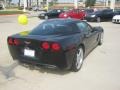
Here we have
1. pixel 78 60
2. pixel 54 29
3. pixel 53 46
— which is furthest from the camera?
pixel 54 29

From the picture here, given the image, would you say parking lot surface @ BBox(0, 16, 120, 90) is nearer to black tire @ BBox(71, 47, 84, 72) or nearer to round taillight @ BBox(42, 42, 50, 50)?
black tire @ BBox(71, 47, 84, 72)

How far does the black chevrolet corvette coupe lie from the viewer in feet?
17.6

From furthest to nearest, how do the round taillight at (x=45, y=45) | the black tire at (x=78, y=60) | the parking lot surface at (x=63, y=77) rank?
the black tire at (x=78, y=60), the round taillight at (x=45, y=45), the parking lot surface at (x=63, y=77)

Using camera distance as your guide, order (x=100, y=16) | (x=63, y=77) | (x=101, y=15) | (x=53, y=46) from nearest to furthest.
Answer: (x=53, y=46) → (x=63, y=77) → (x=100, y=16) → (x=101, y=15)

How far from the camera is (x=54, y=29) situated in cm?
625

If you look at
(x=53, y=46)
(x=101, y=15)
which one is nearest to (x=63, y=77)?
(x=53, y=46)

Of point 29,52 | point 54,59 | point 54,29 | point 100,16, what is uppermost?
point 54,29

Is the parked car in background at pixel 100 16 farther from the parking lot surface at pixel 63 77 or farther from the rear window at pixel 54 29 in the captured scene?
the rear window at pixel 54 29

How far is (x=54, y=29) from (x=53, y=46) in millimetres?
1041

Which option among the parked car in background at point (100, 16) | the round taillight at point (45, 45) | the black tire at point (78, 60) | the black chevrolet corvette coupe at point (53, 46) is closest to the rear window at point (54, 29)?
the black chevrolet corvette coupe at point (53, 46)

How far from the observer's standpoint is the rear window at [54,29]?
612 centimetres

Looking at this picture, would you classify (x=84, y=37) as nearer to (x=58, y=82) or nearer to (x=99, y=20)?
(x=58, y=82)

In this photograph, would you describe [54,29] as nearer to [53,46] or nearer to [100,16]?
[53,46]

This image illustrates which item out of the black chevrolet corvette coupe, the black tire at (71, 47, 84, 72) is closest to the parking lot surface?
the black tire at (71, 47, 84, 72)
